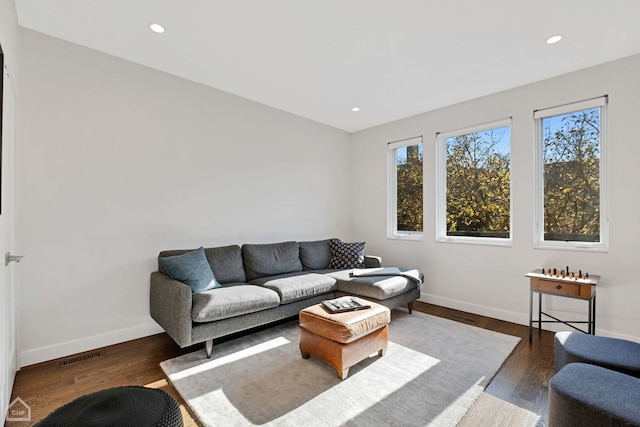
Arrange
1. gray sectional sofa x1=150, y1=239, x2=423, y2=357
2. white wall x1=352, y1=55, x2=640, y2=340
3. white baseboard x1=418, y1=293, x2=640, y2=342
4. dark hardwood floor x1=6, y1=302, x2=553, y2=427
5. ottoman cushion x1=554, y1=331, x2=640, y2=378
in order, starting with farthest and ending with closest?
white baseboard x1=418, y1=293, x2=640, y2=342 < white wall x1=352, y1=55, x2=640, y2=340 < gray sectional sofa x1=150, y1=239, x2=423, y2=357 < dark hardwood floor x1=6, y1=302, x2=553, y2=427 < ottoman cushion x1=554, y1=331, x2=640, y2=378

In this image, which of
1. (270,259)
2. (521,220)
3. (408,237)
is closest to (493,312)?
(521,220)

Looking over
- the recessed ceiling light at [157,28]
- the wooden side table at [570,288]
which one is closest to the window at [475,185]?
the wooden side table at [570,288]

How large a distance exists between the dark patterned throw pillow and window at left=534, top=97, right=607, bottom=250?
2103 mm

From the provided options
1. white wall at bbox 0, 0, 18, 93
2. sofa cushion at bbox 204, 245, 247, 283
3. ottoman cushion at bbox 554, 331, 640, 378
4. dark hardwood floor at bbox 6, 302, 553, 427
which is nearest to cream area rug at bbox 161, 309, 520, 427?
dark hardwood floor at bbox 6, 302, 553, 427

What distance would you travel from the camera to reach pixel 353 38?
8.41ft

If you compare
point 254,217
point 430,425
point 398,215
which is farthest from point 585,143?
point 254,217

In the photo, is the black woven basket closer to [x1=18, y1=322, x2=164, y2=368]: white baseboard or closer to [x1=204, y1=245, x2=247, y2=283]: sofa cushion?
[x1=18, y1=322, x2=164, y2=368]: white baseboard

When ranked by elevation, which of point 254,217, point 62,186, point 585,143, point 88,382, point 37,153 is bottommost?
point 88,382

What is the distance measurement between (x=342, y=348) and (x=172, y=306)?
1.49m

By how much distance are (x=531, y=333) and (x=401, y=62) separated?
2.94 metres

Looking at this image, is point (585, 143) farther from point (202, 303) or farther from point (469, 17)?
point (202, 303)

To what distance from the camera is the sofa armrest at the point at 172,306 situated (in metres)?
2.46

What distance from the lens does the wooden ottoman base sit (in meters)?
2.26

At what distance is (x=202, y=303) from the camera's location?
8.29 feet
